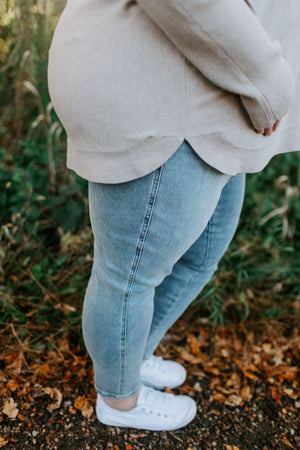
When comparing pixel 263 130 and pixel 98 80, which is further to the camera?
pixel 263 130

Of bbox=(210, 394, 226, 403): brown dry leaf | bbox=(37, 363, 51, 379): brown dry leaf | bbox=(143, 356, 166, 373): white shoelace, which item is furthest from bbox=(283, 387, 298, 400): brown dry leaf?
bbox=(37, 363, 51, 379): brown dry leaf

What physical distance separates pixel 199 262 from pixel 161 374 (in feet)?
1.90

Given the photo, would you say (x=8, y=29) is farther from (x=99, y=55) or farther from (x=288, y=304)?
(x=288, y=304)

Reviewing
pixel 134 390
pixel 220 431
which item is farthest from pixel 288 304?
pixel 134 390

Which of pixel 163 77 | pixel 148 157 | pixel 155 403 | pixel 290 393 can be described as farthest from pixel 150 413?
pixel 163 77

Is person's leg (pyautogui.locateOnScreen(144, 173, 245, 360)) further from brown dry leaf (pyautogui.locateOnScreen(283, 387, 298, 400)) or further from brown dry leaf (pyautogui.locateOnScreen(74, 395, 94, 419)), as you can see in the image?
brown dry leaf (pyautogui.locateOnScreen(283, 387, 298, 400))

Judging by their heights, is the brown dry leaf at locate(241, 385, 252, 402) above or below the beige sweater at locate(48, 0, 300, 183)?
below

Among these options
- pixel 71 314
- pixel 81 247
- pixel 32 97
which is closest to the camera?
pixel 71 314

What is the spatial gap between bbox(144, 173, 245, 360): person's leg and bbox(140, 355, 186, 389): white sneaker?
0.09m

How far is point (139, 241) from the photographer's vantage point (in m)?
0.83

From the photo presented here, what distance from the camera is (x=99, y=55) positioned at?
688mm

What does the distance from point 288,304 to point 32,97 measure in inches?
96.1

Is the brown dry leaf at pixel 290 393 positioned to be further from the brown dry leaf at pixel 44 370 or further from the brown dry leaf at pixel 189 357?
the brown dry leaf at pixel 44 370

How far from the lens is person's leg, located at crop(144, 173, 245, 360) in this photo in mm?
1154
